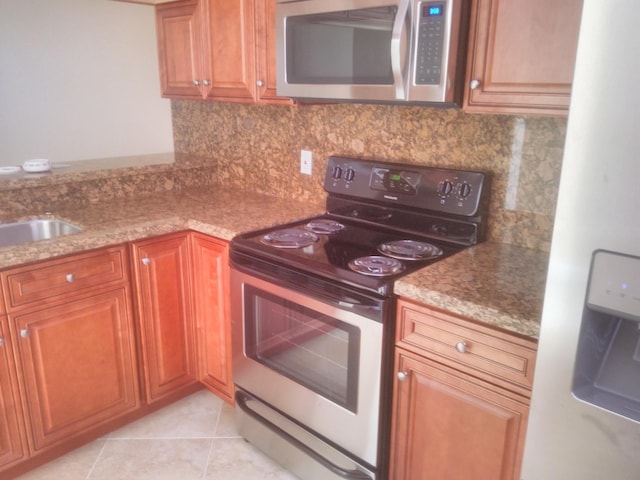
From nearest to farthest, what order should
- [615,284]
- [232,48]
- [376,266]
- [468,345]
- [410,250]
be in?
[615,284]
[468,345]
[376,266]
[410,250]
[232,48]

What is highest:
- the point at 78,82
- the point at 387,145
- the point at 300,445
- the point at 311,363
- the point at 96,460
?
the point at 78,82

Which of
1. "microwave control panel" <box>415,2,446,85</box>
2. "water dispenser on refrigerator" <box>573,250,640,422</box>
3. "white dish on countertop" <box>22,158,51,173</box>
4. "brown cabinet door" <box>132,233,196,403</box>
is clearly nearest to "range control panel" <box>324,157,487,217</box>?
"microwave control panel" <box>415,2,446,85</box>

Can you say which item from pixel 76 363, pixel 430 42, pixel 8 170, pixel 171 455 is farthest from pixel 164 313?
pixel 430 42

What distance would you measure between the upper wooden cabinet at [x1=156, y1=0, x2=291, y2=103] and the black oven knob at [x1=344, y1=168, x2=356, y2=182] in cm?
37

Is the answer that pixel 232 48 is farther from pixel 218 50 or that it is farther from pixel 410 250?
pixel 410 250

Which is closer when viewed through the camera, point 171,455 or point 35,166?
point 171,455

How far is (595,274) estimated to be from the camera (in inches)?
34.4

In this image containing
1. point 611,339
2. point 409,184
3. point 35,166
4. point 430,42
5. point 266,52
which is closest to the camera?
point 611,339

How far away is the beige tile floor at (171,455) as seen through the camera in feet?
6.63

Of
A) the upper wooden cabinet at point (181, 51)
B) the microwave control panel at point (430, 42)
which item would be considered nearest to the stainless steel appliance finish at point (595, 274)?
the microwave control panel at point (430, 42)

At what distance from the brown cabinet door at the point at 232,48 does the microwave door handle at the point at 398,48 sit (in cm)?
76

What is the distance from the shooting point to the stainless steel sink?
2.17 m

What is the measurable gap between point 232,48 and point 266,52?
20 centimetres

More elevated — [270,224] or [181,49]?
[181,49]
